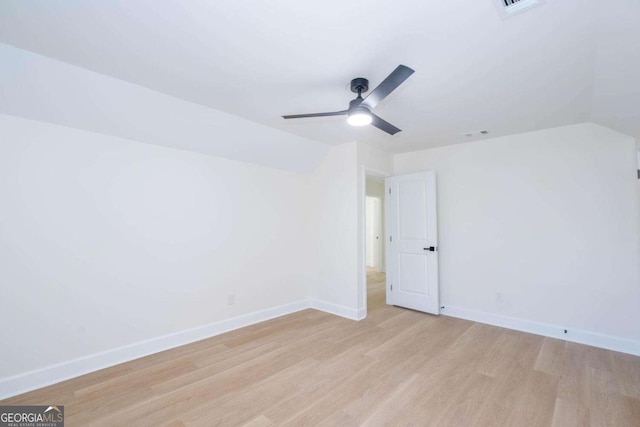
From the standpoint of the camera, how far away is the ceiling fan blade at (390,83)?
1.68 meters

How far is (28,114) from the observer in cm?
232

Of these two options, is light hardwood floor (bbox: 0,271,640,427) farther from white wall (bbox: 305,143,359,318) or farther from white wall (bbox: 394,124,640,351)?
white wall (bbox: 305,143,359,318)

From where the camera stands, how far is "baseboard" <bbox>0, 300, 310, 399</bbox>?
2232 millimetres

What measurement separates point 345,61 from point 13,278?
323cm

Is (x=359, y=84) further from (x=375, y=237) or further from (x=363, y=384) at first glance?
(x=375, y=237)

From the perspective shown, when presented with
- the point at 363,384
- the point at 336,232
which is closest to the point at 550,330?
the point at 363,384

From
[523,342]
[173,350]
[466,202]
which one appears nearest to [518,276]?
[523,342]

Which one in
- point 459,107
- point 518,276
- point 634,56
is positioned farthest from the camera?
point 518,276

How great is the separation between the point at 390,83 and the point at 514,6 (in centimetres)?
75

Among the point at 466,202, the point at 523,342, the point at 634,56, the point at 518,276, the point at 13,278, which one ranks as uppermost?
the point at 634,56

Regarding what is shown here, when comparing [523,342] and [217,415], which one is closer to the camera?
[217,415]

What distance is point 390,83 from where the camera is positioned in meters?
1.82

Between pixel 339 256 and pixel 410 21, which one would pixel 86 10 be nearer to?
pixel 410 21

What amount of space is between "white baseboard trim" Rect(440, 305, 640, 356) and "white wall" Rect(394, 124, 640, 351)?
0.15 ft
